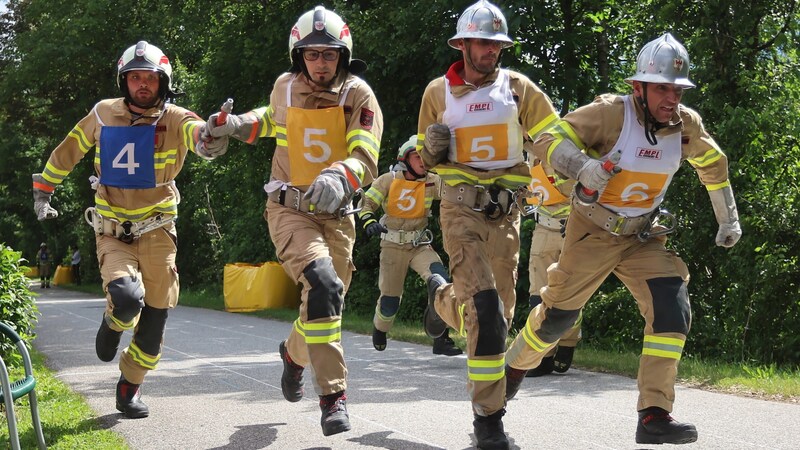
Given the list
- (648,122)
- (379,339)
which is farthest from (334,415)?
(379,339)

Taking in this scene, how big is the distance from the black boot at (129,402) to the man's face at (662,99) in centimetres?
391

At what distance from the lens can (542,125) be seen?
19.4ft

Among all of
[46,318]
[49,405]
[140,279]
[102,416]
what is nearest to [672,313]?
[140,279]

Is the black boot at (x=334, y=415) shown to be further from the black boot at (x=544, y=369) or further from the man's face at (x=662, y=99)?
the black boot at (x=544, y=369)

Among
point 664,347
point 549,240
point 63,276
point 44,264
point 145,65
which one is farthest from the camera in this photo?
point 63,276

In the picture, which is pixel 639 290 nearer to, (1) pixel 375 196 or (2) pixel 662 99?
(2) pixel 662 99

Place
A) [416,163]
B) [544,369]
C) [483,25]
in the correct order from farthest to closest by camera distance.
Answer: [544,369], [416,163], [483,25]

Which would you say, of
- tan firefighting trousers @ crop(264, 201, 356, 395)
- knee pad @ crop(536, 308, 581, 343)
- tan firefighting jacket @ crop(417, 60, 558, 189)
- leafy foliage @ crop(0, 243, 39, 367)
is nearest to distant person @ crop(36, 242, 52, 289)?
leafy foliage @ crop(0, 243, 39, 367)

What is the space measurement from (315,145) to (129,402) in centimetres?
236

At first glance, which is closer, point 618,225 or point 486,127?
point 618,225

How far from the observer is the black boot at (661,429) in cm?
495

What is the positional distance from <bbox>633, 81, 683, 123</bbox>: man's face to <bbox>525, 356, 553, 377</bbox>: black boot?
3.73 m

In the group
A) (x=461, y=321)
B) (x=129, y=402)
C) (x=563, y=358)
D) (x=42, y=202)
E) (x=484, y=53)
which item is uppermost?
(x=484, y=53)

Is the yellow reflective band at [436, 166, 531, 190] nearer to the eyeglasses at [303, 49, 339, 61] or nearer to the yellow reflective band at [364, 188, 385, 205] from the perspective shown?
the eyeglasses at [303, 49, 339, 61]
